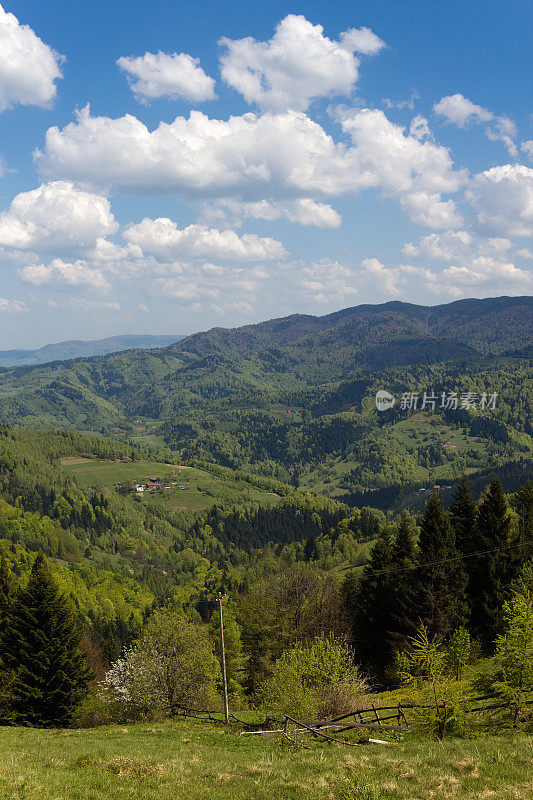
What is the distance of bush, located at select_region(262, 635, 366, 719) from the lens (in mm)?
32406

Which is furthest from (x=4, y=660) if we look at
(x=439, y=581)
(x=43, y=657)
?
(x=439, y=581)

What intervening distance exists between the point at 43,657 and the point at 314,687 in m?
32.0

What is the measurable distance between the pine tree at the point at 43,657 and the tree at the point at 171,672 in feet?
20.7

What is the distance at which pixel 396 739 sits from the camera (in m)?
26.9

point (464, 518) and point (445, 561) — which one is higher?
point (464, 518)

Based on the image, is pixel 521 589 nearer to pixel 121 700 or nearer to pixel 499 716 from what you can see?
pixel 499 716

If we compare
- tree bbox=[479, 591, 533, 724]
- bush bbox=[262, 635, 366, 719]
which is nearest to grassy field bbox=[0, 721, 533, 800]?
tree bbox=[479, 591, 533, 724]

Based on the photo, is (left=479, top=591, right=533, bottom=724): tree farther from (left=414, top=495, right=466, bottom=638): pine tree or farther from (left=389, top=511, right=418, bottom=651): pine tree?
(left=414, top=495, right=466, bottom=638): pine tree

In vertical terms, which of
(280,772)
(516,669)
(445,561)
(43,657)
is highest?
(280,772)

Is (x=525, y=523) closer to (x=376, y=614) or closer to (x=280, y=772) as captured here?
(x=376, y=614)

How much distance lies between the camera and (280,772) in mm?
18953

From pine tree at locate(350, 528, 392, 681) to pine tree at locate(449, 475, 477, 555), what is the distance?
29.2ft

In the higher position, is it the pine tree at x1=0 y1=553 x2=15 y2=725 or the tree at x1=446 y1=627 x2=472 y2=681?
the tree at x1=446 y1=627 x2=472 y2=681

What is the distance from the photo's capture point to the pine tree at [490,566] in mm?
54938
